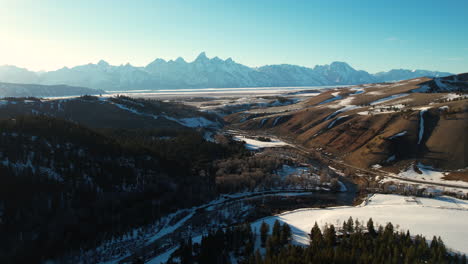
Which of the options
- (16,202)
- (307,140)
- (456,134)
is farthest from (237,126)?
(16,202)

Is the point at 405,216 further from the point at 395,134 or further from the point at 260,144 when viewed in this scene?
the point at 260,144

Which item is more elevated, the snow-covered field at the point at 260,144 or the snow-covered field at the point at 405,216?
the snow-covered field at the point at 260,144

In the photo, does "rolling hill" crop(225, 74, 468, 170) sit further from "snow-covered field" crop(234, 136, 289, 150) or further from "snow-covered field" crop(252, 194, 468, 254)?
"snow-covered field" crop(252, 194, 468, 254)

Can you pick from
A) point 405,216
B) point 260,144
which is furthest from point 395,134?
point 405,216

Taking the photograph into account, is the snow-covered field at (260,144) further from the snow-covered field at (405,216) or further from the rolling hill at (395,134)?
the snow-covered field at (405,216)

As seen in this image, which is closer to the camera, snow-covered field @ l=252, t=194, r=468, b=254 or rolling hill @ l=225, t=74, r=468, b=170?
snow-covered field @ l=252, t=194, r=468, b=254

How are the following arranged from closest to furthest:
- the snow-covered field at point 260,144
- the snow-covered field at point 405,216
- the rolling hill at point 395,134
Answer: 1. the snow-covered field at point 405,216
2. the rolling hill at point 395,134
3. the snow-covered field at point 260,144

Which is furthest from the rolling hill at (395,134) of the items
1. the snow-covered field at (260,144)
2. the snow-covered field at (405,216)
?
the snow-covered field at (405,216)

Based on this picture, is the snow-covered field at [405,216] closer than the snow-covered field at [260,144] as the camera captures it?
Yes

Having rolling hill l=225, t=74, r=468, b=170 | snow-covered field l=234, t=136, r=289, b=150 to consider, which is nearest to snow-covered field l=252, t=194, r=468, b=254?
rolling hill l=225, t=74, r=468, b=170

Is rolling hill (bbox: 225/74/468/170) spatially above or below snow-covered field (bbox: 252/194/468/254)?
above
